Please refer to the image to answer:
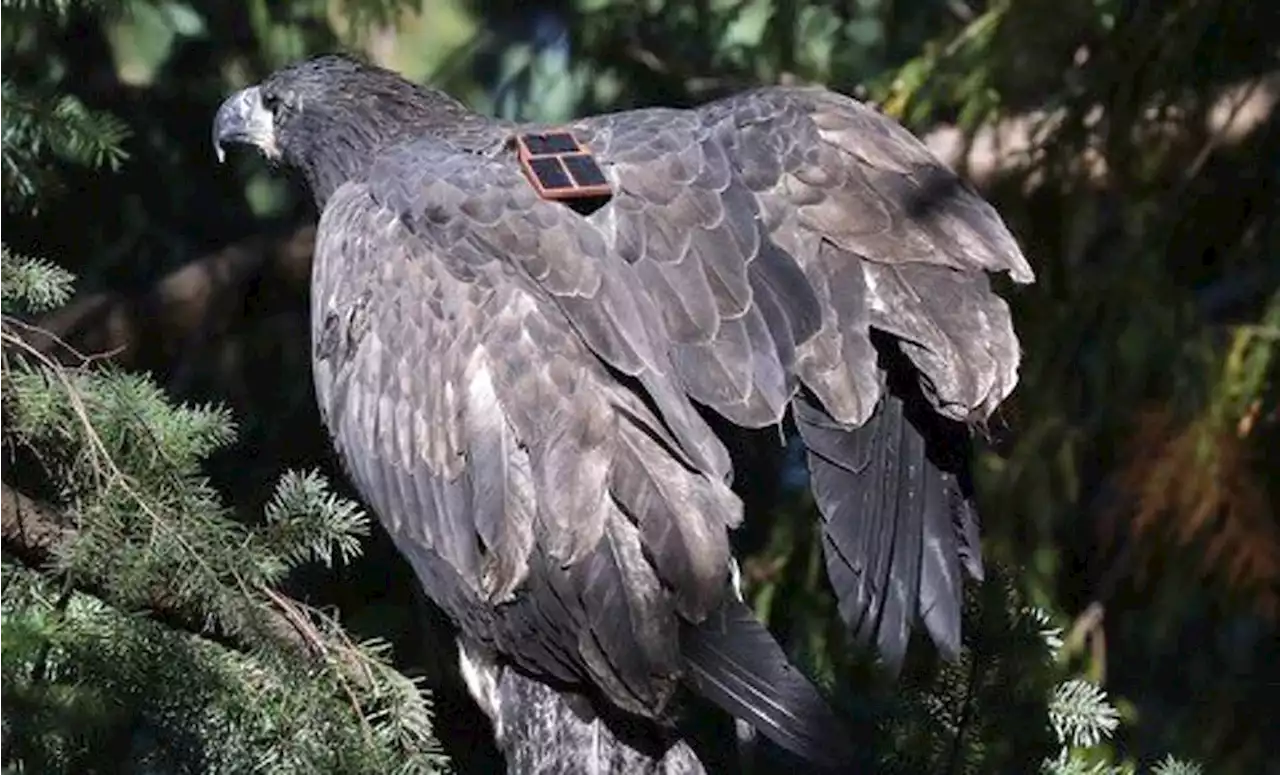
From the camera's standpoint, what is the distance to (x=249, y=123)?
523cm

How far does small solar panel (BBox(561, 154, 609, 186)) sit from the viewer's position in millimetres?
4203

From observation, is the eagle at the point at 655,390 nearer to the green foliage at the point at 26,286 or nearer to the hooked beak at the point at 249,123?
the green foliage at the point at 26,286

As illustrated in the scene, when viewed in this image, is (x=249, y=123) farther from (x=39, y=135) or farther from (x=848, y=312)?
(x=848, y=312)

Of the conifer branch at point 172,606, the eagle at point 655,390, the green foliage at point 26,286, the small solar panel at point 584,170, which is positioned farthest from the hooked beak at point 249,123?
the conifer branch at point 172,606

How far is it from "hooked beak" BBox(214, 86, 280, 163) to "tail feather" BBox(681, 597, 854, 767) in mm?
1836

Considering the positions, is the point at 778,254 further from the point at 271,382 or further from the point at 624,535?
the point at 271,382

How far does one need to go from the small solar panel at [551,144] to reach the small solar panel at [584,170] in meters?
0.03

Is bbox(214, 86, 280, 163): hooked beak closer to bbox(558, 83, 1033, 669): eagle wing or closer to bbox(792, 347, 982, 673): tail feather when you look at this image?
bbox(558, 83, 1033, 669): eagle wing

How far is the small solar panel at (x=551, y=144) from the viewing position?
14.1 ft

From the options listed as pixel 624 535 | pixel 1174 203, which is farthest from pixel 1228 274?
pixel 624 535

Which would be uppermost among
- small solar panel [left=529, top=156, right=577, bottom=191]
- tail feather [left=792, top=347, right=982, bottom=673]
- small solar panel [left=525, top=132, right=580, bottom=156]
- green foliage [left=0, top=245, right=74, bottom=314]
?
green foliage [left=0, top=245, right=74, bottom=314]

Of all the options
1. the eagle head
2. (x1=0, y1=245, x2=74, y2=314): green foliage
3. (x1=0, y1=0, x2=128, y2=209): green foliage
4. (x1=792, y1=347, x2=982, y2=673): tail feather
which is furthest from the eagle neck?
(x1=792, y1=347, x2=982, y2=673): tail feather

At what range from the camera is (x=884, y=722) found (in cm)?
415

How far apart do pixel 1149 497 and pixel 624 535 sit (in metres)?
2.13
